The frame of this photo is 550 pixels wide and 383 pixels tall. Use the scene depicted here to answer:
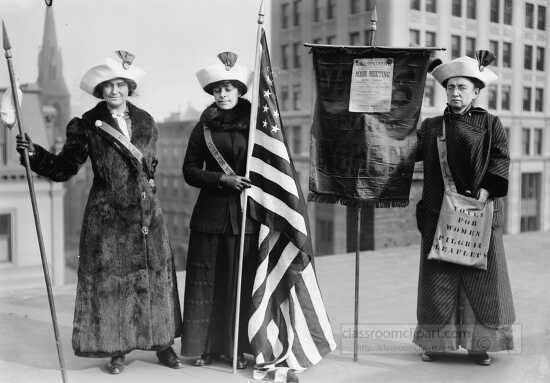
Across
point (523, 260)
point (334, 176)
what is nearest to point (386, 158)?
point (334, 176)

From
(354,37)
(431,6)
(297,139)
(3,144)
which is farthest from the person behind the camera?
(297,139)

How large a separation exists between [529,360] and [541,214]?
2818 cm

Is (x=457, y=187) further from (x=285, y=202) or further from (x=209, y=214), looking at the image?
(x=209, y=214)

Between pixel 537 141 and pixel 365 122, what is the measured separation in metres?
28.0

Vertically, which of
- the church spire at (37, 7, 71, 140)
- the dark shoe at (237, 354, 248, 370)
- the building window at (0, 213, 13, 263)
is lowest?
the building window at (0, 213, 13, 263)

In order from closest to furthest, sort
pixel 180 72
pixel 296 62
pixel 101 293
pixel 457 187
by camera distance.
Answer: pixel 101 293
pixel 457 187
pixel 180 72
pixel 296 62

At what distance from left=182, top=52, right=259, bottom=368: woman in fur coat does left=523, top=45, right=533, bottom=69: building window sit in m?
26.6

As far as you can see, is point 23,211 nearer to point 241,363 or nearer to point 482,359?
point 241,363

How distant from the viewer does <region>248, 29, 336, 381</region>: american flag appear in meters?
4.14

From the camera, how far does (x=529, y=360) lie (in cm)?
446

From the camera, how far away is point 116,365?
4.11 m

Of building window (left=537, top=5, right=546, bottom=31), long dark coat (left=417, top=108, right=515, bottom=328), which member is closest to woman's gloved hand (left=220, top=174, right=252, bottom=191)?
long dark coat (left=417, top=108, right=515, bottom=328)

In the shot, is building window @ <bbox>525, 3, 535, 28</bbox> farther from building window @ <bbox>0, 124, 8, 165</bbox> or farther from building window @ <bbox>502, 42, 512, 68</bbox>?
building window @ <bbox>0, 124, 8, 165</bbox>

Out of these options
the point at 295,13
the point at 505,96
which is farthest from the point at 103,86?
the point at 295,13
